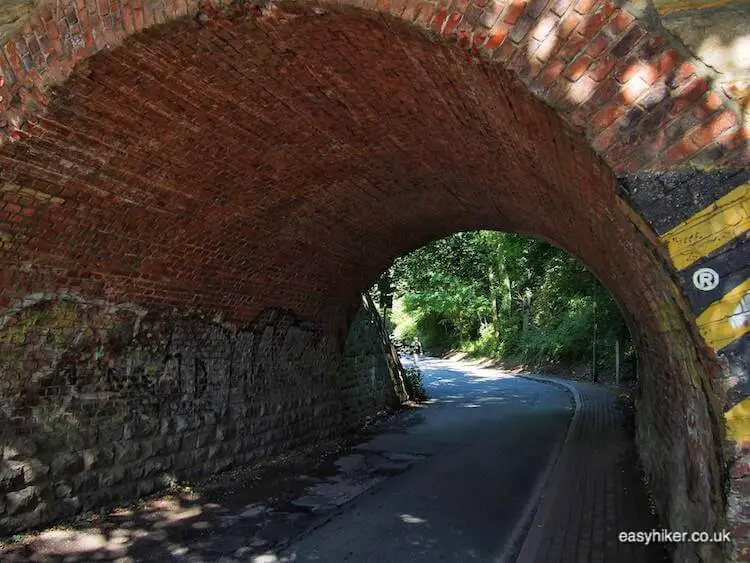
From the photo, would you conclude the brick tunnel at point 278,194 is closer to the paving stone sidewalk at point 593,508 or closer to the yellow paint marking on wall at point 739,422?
the yellow paint marking on wall at point 739,422

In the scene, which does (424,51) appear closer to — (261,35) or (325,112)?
(261,35)

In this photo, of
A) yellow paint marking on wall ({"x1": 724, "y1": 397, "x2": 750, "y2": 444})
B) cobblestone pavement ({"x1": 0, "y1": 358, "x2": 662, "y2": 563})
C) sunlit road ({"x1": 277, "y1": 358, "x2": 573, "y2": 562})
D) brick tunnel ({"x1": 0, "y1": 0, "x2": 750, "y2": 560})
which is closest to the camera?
yellow paint marking on wall ({"x1": 724, "y1": 397, "x2": 750, "y2": 444})

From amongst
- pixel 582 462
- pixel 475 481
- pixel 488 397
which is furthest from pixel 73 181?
pixel 488 397

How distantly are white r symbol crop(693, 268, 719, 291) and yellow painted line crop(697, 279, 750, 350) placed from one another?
0.22 feet

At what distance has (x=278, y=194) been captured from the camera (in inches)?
265

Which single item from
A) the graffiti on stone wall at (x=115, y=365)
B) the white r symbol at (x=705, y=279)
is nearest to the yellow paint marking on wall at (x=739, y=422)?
the white r symbol at (x=705, y=279)

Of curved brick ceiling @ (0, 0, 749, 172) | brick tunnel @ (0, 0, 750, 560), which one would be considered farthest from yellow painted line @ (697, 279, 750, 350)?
curved brick ceiling @ (0, 0, 749, 172)

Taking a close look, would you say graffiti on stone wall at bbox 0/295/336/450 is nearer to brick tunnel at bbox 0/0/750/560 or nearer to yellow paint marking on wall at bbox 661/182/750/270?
brick tunnel at bbox 0/0/750/560

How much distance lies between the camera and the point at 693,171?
2.46 metres

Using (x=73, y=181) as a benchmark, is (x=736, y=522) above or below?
below

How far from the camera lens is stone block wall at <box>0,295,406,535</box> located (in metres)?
5.32

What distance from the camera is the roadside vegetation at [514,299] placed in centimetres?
1945

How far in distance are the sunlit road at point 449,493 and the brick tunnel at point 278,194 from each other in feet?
5.68

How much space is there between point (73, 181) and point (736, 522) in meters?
5.20
